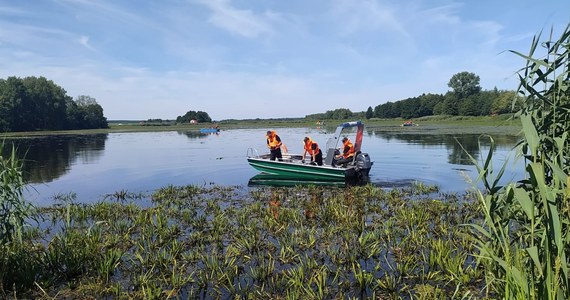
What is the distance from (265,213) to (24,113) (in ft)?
327

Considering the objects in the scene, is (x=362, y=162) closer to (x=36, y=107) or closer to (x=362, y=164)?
(x=362, y=164)

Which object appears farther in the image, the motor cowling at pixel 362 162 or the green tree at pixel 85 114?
the green tree at pixel 85 114

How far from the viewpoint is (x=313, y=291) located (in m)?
5.88

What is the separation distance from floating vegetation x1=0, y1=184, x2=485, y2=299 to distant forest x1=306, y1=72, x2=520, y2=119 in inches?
3985

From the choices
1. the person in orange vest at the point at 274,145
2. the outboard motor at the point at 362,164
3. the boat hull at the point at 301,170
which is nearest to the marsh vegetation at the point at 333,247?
the boat hull at the point at 301,170

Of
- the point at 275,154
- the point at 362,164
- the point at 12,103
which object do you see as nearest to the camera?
the point at 362,164

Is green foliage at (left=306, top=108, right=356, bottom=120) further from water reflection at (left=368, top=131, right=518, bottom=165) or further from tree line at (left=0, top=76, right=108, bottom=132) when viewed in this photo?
water reflection at (left=368, top=131, right=518, bottom=165)

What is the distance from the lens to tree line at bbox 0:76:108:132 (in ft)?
283

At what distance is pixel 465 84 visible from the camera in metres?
139

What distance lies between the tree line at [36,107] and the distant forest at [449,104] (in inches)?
4048

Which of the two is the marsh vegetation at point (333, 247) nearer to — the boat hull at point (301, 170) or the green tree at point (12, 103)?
the boat hull at point (301, 170)

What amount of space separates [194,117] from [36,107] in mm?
69235

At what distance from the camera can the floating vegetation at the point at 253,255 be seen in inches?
240

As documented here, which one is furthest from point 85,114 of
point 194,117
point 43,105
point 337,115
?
point 337,115
